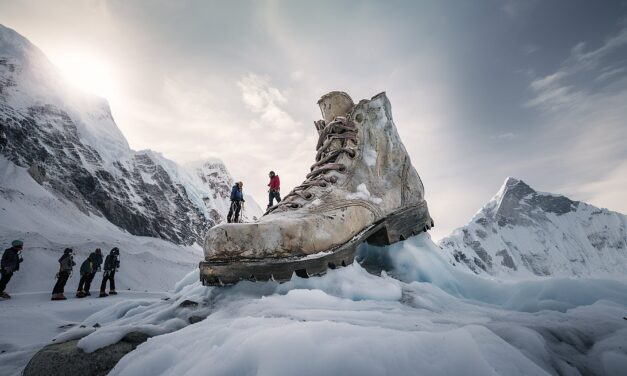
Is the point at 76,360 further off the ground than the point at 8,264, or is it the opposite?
the point at 8,264

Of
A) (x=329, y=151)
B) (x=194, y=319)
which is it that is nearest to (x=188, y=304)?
(x=194, y=319)

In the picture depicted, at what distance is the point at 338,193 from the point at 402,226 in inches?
31.3

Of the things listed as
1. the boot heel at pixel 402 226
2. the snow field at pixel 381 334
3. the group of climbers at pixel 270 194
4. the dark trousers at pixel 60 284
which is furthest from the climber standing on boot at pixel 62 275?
the boot heel at pixel 402 226

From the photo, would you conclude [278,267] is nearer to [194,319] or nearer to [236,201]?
[194,319]

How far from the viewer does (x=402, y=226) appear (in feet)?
9.27

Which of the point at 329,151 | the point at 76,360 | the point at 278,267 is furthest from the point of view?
the point at 329,151

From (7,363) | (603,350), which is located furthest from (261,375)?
(7,363)

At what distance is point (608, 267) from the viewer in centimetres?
17975

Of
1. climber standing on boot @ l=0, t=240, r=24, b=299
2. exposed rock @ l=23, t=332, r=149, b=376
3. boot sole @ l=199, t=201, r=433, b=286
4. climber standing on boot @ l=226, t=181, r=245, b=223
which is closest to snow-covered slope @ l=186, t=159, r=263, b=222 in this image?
climber standing on boot @ l=226, t=181, r=245, b=223

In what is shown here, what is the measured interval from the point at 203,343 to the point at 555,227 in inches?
9404

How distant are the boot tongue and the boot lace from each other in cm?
16

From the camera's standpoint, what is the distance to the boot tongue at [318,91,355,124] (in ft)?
9.95

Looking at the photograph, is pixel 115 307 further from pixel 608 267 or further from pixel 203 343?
pixel 608 267

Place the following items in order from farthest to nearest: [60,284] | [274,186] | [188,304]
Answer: [274,186] < [60,284] < [188,304]
